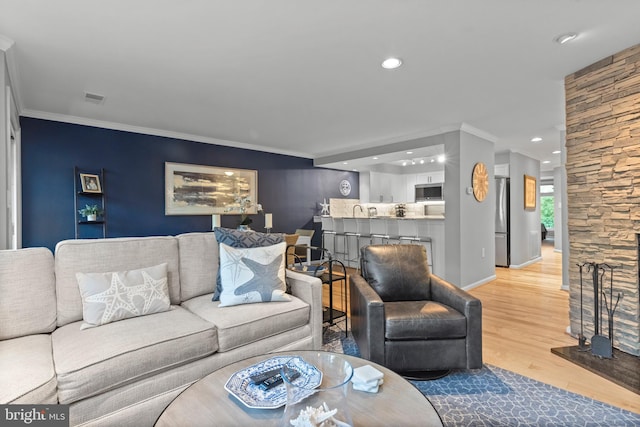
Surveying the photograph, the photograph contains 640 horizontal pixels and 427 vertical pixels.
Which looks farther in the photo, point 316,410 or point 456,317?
point 456,317

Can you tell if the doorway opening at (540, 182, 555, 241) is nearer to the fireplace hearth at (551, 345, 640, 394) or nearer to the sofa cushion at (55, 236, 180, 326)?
the fireplace hearth at (551, 345, 640, 394)

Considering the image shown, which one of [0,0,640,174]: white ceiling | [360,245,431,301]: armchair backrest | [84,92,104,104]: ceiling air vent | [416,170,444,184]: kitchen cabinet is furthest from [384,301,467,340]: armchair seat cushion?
[416,170,444,184]: kitchen cabinet

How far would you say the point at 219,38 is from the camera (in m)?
2.26

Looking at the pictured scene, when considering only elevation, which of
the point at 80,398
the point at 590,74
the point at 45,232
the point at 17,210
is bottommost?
the point at 80,398

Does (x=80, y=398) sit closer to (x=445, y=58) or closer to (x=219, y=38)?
(x=219, y=38)

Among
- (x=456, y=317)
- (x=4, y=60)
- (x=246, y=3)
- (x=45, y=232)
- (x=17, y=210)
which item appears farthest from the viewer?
(x=45, y=232)

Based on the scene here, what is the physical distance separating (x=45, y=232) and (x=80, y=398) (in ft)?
11.1

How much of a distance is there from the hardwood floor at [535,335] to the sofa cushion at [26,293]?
9.73ft

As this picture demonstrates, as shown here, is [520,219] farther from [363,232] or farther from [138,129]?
[138,129]

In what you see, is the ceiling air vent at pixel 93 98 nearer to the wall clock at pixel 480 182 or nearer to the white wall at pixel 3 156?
the white wall at pixel 3 156

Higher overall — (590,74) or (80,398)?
(590,74)

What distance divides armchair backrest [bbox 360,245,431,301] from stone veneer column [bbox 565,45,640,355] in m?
1.43

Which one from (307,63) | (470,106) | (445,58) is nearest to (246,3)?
(307,63)

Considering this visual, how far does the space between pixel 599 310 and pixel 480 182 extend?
2.55 meters
